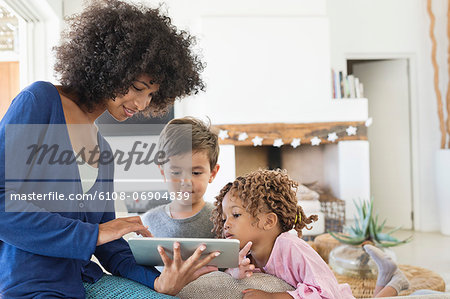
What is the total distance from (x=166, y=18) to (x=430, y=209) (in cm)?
481

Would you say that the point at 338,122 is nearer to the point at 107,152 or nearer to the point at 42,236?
the point at 107,152

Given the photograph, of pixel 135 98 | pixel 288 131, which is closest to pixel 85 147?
pixel 135 98

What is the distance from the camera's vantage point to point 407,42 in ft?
17.3

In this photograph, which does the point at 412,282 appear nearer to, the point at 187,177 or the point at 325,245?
the point at 325,245

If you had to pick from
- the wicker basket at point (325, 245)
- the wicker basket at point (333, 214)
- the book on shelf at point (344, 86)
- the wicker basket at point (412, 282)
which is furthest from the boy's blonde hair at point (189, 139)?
the book on shelf at point (344, 86)

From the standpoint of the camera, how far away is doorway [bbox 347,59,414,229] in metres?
5.39

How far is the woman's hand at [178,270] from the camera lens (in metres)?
1.10

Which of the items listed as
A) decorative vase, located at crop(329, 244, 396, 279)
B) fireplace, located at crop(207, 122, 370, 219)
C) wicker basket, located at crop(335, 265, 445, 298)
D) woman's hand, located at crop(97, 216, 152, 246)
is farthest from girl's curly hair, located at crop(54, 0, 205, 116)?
fireplace, located at crop(207, 122, 370, 219)

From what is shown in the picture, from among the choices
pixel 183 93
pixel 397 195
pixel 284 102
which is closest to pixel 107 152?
pixel 183 93

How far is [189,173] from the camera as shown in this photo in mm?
1740

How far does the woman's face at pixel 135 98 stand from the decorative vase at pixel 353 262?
1684mm

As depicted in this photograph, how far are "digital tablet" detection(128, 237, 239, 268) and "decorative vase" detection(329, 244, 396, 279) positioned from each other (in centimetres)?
150

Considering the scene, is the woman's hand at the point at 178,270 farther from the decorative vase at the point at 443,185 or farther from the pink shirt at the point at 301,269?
the decorative vase at the point at 443,185

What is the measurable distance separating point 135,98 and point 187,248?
0.46 m
